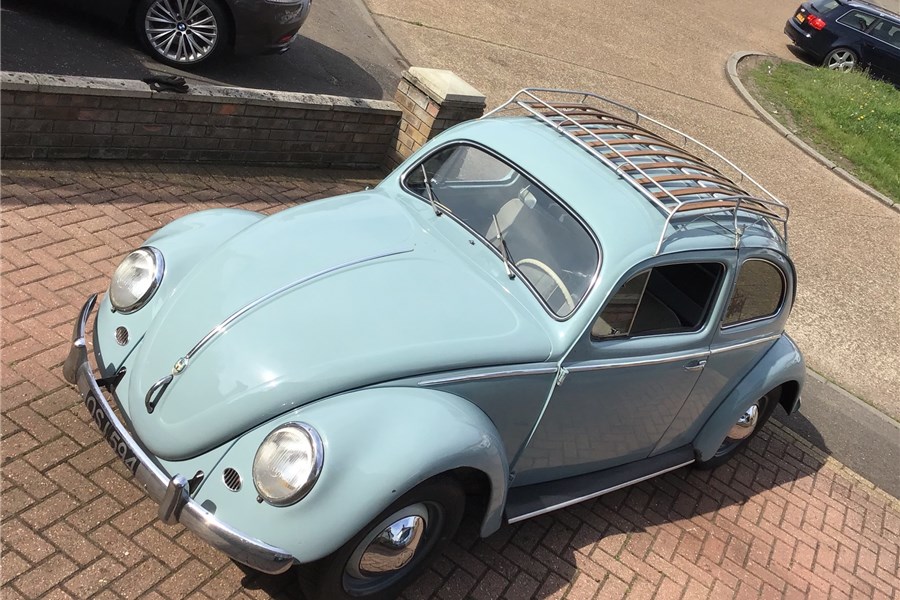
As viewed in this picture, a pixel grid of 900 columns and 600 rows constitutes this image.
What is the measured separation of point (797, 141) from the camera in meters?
12.6

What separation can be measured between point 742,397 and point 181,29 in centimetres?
601

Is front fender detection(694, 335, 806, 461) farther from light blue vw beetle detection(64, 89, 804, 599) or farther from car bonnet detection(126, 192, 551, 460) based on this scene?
car bonnet detection(126, 192, 551, 460)

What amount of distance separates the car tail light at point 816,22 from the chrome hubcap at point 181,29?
483 inches

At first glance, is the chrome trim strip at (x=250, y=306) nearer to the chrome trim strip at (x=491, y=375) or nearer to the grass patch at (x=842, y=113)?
the chrome trim strip at (x=491, y=375)

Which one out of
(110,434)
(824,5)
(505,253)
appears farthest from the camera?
(824,5)

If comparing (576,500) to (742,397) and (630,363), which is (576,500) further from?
(742,397)

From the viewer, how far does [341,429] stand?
331cm

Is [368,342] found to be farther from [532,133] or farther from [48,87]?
[48,87]

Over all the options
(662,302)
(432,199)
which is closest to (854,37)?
(662,302)

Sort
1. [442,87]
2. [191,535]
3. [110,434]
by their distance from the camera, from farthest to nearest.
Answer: [442,87] < [191,535] < [110,434]

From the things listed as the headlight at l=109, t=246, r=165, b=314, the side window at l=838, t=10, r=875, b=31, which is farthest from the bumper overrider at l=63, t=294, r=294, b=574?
the side window at l=838, t=10, r=875, b=31

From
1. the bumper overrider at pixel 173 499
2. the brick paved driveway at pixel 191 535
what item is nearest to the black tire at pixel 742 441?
the brick paved driveway at pixel 191 535

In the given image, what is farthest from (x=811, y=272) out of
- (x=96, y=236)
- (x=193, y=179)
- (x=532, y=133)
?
(x=96, y=236)

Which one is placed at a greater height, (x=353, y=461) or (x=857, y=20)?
(x=857, y=20)
